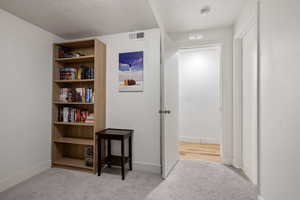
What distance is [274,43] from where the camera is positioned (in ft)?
4.30

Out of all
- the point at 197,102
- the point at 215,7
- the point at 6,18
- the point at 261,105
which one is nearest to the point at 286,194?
the point at 261,105

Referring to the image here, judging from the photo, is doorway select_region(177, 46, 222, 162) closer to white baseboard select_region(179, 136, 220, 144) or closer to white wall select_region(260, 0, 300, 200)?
white baseboard select_region(179, 136, 220, 144)

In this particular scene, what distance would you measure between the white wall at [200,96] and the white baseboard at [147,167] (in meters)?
1.91

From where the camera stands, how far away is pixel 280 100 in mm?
1210

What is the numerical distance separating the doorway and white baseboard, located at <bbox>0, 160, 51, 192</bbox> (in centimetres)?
284

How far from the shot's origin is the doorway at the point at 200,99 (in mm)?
3824

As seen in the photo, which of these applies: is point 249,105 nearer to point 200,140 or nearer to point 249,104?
point 249,104

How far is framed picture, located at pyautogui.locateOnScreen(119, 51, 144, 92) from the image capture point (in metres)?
2.44

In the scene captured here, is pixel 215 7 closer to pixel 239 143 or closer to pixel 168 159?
pixel 239 143

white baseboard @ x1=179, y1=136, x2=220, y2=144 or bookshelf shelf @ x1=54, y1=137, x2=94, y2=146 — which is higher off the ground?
bookshelf shelf @ x1=54, y1=137, x2=94, y2=146

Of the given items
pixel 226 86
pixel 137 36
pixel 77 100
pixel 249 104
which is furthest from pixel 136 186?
pixel 137 36

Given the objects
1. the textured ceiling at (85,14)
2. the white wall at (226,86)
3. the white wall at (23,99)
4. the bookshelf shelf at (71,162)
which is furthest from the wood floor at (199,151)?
the white wall at (23,99)

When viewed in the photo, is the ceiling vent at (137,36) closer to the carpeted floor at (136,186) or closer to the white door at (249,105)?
the white door at (249,105)

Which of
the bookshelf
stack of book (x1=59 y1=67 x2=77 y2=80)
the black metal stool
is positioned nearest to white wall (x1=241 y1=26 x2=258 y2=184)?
the black metal stool
